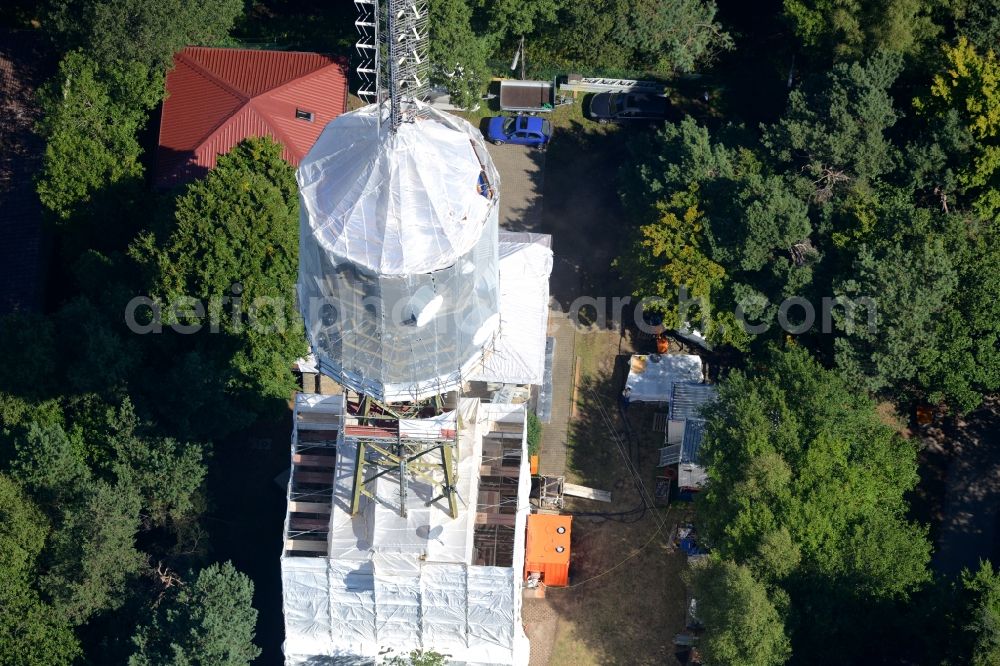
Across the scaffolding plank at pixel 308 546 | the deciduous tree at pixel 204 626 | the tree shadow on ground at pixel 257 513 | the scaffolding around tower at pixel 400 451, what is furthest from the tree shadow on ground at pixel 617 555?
the deciduous tree at pixel 204 626

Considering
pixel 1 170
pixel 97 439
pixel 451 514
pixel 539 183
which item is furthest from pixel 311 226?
pixel 1 170

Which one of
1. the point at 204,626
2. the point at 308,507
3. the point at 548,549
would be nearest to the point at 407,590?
the point at 308,507

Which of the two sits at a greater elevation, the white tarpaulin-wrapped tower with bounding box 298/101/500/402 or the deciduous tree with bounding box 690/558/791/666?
the white tarpaulin-wrapped tower with bounding box 298/101/500/402

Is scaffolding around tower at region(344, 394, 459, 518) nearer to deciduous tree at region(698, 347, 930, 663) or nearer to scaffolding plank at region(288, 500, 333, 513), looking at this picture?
scaffolding plank at region(288, 500, 333, 513)

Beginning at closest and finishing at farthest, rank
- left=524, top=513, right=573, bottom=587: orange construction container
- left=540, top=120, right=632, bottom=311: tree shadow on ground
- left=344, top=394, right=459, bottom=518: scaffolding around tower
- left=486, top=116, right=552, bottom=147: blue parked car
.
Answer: left=344, top=394, right=459, bottom=518: scaffolding around tower
left=524, top=513, right=573, bottom=587: orange construction container
left=540, top=120, right=632, bottom=311: tree shadow on ground
left=486, top=116, right=552, bottom=147: blue parked car

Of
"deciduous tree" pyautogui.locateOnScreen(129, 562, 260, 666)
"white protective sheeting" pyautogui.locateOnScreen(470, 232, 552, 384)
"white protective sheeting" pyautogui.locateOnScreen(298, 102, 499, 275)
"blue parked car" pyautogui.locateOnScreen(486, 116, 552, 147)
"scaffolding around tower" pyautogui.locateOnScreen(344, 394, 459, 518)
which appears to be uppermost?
"blue parked car" pyautogui.locateOnScreen(486, 116, 552, 147)

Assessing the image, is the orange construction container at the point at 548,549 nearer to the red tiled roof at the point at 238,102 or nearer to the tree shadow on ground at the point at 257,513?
the tree shadow on ground at the point at 257,513

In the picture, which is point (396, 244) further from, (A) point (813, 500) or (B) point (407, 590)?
(A) point (813, 500)

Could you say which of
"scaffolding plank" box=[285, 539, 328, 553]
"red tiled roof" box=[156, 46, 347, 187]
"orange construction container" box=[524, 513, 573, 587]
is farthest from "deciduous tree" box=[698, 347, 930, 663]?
"red tiled roof" box=[156, 46, 347, 187]
